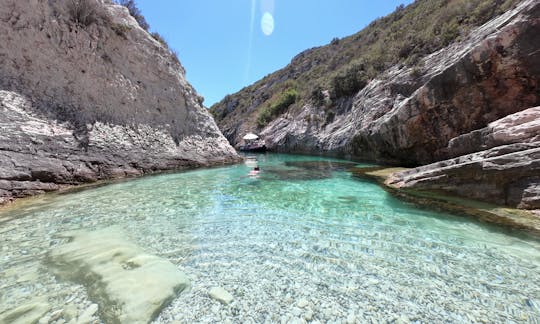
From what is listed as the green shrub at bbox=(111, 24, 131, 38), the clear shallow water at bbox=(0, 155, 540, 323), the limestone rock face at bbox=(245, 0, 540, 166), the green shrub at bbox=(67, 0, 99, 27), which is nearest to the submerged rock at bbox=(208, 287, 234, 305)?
the clear shallow water at bbox=(0, 155, 540, 323)

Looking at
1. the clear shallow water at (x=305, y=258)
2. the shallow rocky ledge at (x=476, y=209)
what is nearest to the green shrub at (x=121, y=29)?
the clear shallow water at (x=305, y=258)

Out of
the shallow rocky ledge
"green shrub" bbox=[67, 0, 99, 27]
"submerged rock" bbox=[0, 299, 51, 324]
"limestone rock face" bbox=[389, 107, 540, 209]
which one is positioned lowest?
"submerged rock" bbox=[0, 299, 51, 324]

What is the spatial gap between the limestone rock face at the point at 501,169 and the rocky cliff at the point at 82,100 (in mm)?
12280

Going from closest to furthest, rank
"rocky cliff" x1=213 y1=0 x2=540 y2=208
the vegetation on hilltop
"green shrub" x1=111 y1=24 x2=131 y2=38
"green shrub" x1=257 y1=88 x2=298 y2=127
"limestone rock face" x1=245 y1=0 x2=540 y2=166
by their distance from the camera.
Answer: "rocky cliff" x1=213 y1=0 x2=540 y2=208, "limestone rock face" x1=245 y1=0 x2=540 y2=166, "green shrub" x1=111 y1=24 x2=131 y2=38, the vegetation on hilltop, "green shrub" x1=257 y1=88 x2=298 y2=127

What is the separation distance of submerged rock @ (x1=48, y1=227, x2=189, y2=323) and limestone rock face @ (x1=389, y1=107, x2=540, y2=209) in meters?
7.13

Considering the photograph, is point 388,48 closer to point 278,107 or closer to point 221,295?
point 278,107

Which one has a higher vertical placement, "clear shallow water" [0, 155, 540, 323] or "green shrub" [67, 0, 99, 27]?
"green shrub" [67, 0, 99, 27]

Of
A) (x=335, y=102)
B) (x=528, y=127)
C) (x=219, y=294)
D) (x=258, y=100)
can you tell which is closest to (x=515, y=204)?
(x=528, y=127)

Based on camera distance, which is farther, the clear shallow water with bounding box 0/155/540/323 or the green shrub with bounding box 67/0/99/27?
the green shrub with bounding box 67/0/99/27

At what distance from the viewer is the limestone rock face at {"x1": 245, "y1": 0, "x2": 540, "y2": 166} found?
8.23 meters

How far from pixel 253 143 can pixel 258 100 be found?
69.6 ft

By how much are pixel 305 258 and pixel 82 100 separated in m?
12.4

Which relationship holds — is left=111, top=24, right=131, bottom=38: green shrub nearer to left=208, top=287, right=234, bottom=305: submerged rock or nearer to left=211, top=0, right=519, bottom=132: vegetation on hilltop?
left=208, top=287, right=234, bottom=305: submerged rock

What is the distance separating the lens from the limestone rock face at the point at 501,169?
16.8 ft
